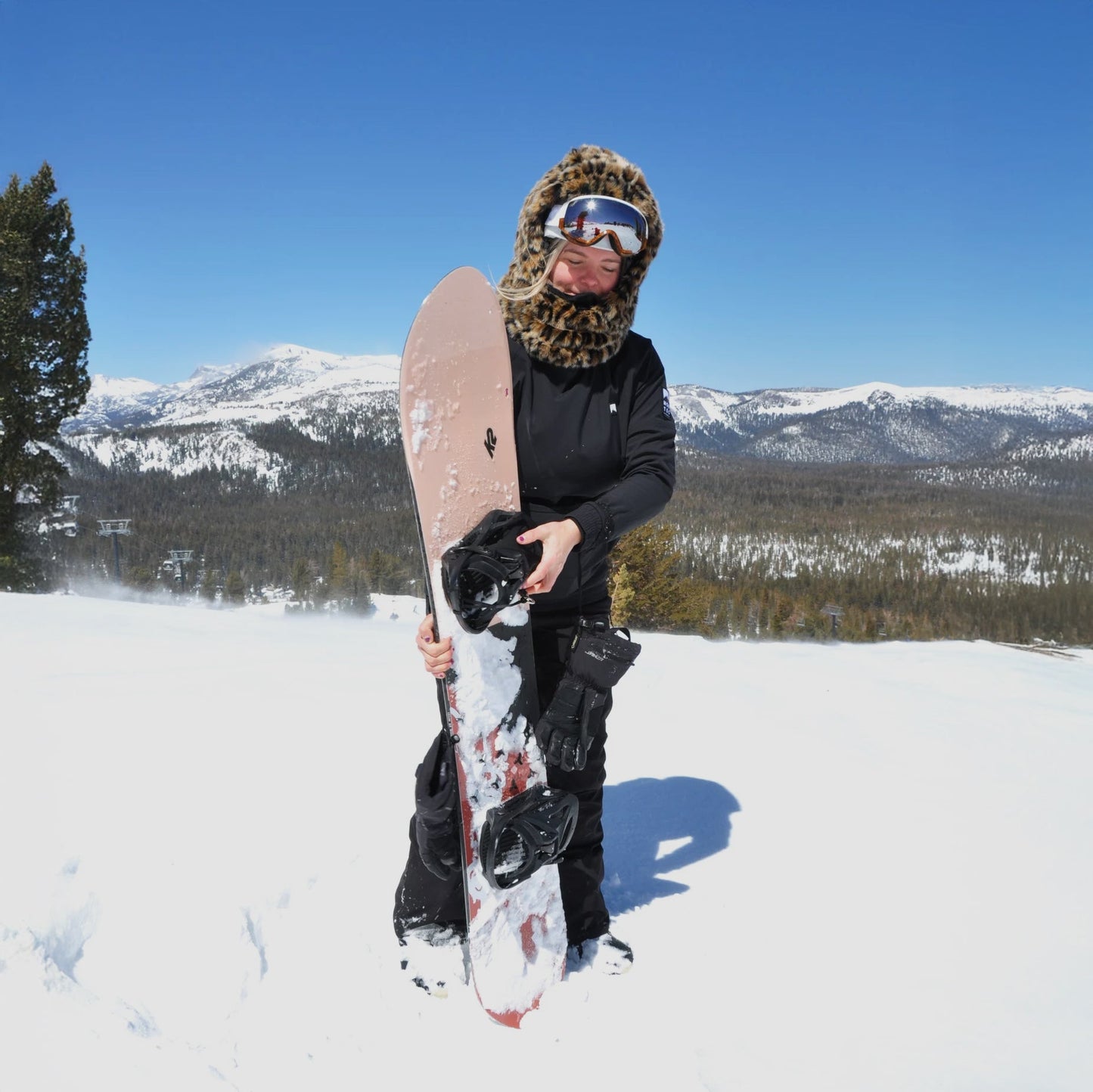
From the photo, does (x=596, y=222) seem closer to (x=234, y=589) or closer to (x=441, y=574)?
(x=441, y=574)

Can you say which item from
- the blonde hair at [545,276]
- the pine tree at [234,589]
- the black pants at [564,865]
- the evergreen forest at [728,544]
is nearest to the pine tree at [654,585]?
the evergreen forest at [728,544]

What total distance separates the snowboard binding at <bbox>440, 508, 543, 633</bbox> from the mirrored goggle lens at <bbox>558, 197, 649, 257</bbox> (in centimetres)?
75

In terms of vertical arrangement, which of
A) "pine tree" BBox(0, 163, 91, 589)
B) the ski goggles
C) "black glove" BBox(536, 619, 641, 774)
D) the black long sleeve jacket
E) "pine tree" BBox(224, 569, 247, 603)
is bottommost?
"pine tree" BBox(224, 569, 247, 603)

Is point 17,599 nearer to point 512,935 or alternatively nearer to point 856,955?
point 512,935

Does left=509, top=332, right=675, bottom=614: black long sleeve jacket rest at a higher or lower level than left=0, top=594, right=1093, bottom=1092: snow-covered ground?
higher

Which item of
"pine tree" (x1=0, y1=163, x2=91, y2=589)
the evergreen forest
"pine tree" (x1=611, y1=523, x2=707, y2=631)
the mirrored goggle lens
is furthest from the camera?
the evergreen forest

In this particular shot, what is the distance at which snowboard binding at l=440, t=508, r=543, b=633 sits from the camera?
173 centimetres

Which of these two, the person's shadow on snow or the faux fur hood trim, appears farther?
the person's shadow on snow

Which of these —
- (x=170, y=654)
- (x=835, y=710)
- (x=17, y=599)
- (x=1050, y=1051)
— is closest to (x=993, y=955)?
(x=1050, y=1051)

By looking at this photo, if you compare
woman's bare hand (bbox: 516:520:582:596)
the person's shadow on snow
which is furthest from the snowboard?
the person's shadow on snow

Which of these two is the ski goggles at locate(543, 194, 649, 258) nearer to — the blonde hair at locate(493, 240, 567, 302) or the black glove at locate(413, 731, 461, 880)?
the blonde hair at locate(493, 240, 567, 302)

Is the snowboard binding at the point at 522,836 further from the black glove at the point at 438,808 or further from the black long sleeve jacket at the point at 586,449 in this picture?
the black long sleeve jacket at the point at 586,449

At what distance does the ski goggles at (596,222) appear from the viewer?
6.09ft

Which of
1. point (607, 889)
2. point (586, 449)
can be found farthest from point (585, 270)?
point (607, 889)
